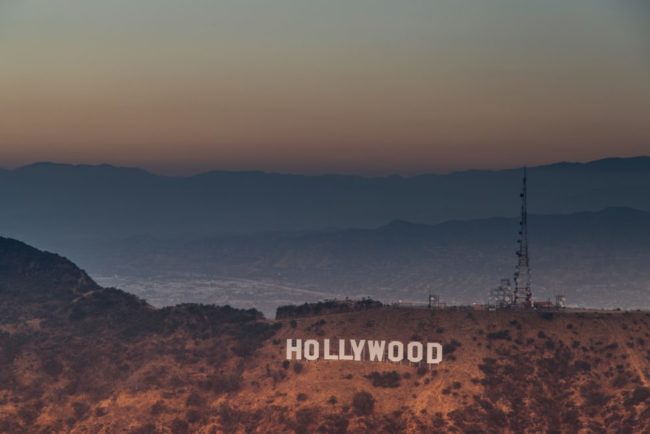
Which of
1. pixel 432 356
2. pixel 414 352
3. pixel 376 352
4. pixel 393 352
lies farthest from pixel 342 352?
pixel 432 356

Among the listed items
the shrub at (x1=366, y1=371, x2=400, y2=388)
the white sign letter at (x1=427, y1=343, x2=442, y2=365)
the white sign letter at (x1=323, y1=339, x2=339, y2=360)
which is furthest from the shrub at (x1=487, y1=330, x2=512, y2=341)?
the white sign letter at (x1=323, y1=339, x2=339, y2=360)

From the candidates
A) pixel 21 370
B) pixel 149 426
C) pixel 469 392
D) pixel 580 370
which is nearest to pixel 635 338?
pixel 580 370

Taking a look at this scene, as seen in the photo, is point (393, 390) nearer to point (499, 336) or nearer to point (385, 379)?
point (385, 379)

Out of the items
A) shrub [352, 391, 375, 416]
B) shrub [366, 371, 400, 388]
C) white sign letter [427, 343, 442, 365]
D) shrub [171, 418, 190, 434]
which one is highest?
white sign letter [427, 343, 442, 365]

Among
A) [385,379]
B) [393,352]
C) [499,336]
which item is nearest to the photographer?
[385,379]

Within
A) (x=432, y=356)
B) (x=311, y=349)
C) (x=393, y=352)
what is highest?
(x=311, y=349)

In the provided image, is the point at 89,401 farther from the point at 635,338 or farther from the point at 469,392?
the point at 635,338

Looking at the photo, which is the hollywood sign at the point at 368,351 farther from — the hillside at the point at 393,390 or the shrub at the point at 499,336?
the shrub at the point at 499,336

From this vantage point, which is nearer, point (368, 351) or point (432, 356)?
point (432, 356)

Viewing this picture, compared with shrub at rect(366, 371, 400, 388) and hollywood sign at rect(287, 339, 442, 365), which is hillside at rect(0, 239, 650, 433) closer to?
shrub at rect(366, 371, 400, 388)

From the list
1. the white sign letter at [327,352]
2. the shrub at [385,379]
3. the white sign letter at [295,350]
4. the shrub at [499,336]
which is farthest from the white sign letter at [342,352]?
the shrub at [499,336]
